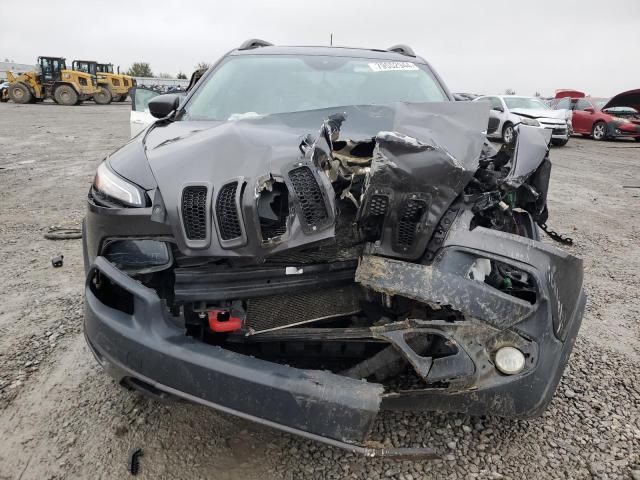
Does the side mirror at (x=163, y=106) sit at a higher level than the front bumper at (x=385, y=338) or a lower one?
higher

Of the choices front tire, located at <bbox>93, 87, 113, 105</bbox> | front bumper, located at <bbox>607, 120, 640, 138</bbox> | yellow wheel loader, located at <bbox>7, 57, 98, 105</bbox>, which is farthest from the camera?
front tire, located at <bbox>93, 87, 113, 105</bbox>

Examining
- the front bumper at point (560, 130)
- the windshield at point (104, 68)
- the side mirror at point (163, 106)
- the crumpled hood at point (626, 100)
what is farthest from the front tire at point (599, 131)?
the windshield at point (104, 68)

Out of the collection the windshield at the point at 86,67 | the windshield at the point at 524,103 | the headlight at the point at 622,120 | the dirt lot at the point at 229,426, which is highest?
the windshield at the point at 86,67

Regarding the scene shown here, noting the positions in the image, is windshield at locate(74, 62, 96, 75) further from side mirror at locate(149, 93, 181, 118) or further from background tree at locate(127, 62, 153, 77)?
background tree at locate(127, 62, 153, 77)

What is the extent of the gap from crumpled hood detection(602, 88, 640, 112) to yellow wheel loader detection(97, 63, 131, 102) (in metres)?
25.4

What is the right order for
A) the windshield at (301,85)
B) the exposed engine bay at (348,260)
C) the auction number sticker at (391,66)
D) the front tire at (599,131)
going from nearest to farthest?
1. the exposed engine bay at (348,260)
2. the windshield at (301,85)
3. the auction number sticker at (391,66)
4. the front tire at (599,131)

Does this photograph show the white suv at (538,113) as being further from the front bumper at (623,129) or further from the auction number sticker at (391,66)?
the auction number sticker at (391,66)

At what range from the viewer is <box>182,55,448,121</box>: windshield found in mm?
2945

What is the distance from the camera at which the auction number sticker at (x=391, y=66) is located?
11.0 feet

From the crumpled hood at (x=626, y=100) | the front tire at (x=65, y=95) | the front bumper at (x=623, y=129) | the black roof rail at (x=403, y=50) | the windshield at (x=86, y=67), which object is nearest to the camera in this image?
the black roof rail at (x=403, y=50)

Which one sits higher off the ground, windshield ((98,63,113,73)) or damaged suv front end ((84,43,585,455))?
windshield ((98,63,113,73))

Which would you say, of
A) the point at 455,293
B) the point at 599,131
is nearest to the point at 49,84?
the point at 599,131

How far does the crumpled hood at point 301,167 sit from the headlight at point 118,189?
0.10 meters

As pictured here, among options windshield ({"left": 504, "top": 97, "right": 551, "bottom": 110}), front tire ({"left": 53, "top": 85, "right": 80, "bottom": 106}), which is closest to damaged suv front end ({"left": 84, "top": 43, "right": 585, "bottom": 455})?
windshield ({"left": 504, "top": 97, "right": 551, "bottom": 110})
